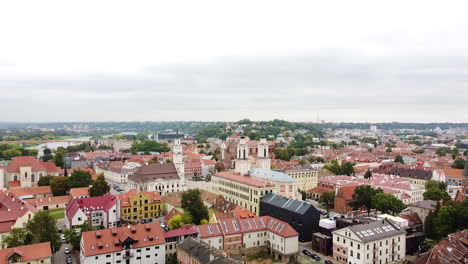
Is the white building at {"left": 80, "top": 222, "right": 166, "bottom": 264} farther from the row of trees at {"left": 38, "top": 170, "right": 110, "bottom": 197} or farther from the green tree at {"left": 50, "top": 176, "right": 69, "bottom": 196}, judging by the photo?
the green tree at {"left": 50, "top": 176, "right": 69, "bottom": 196}

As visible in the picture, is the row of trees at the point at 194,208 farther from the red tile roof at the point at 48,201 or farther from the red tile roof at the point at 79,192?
the red tile roof at the point at 48,201

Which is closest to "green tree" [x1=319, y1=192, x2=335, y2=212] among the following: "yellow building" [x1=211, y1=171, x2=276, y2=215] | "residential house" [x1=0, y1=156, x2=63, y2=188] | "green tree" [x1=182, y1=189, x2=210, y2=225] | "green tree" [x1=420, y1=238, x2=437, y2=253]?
"yellow building" [x1=211, y1=171, x2=276, y2=215]

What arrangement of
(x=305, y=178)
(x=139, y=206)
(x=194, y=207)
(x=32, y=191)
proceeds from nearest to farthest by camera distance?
1. (x=194, y=207)
2. (x=139, y=206)
3. (x=32, y=191)
4. (x=305, y=178)

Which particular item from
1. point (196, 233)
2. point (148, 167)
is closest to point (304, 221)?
point (196, 233)

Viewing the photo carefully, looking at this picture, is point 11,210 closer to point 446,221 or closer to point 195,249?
point 195,249

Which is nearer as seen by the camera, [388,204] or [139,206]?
[388,204]

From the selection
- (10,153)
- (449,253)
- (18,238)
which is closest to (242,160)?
(449,253)
